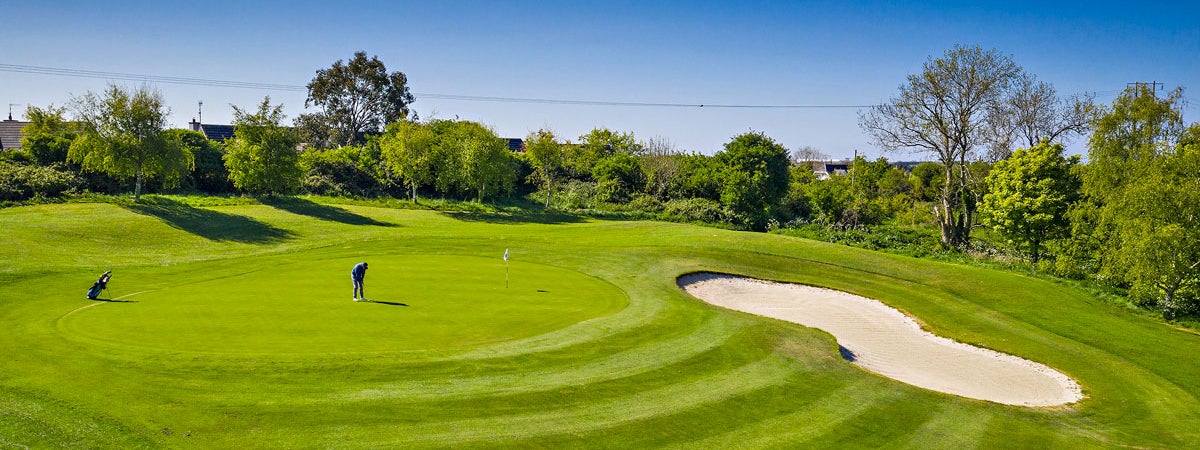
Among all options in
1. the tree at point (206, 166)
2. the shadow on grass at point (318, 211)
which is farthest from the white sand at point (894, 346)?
the tree at point (206, 166)

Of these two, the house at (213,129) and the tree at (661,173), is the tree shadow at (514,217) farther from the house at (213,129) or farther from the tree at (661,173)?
the house at (213,129)

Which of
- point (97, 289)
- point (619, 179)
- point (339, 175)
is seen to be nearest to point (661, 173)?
point (619, 179)

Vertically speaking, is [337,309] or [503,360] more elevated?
[337,309]

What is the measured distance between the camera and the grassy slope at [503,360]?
13820 millimetres

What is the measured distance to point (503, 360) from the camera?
18.3 m

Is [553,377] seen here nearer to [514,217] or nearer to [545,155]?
[514,217]

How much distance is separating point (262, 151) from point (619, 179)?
126 feet

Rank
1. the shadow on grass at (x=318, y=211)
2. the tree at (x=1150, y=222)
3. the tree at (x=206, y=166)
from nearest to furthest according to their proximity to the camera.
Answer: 1. the tree at (x=1150, y=222)
2. the shadow on grass at (x=318, y=211)
3. the tree at (x=206, y=166)

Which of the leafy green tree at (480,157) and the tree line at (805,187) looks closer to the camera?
the tree line at (805,187)

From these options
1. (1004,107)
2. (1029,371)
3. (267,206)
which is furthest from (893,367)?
(267,206)

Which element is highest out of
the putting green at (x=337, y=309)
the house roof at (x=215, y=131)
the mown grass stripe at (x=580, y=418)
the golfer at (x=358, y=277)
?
the house roof at (x=215, y=131)

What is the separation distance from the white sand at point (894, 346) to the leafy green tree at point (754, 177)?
3485 centimetres

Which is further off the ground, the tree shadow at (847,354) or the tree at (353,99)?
the tree at (353,99)

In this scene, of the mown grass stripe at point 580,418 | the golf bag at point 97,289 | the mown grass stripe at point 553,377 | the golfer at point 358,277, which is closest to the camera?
the mown grass stripe at point 580,418
